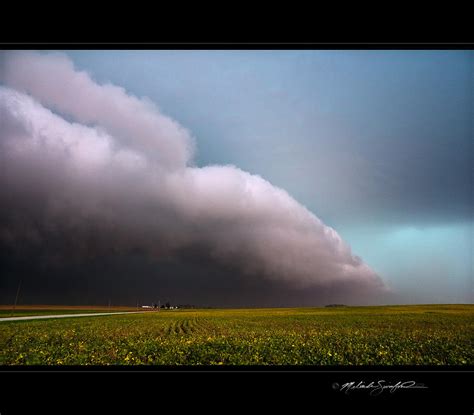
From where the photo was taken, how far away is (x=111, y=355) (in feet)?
30.2
